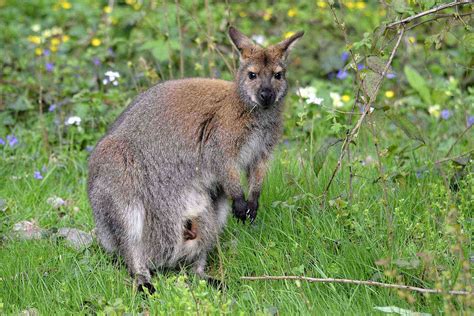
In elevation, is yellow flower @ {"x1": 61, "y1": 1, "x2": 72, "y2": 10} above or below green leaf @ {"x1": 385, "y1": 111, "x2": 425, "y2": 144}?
below

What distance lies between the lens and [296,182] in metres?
5.13

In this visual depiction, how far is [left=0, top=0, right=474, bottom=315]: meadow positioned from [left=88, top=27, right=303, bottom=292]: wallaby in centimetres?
18

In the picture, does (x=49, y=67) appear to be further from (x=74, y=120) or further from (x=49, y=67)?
(x=74, y=120)

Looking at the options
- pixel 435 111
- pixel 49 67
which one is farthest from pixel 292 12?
pixel 49 67

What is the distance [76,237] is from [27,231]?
382 mm

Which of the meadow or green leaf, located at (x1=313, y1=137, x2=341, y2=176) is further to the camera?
green leaf, located at (x1=313, y1=137, x2=341, y2=176)

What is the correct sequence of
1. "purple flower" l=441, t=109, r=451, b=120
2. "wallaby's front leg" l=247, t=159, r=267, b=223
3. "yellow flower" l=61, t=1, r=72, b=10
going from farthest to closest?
"yellow flower" l=61, t=1, r=72, b=10, "purple flower" l=441, t=109, r=451, b=120, "wallaby's front leg" l=247, t=159, r=267, b=223

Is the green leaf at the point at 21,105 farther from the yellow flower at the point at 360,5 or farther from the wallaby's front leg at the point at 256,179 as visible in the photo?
the yellow flower at the point at 360,5

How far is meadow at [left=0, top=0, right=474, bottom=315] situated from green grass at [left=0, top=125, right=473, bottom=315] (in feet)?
0.04

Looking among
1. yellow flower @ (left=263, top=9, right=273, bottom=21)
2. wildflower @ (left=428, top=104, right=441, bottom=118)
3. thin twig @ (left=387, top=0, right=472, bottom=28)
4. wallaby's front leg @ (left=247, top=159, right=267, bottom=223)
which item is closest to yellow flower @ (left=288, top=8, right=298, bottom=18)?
yellow flower @ (left=263, top=9, right=273, bottom=21)

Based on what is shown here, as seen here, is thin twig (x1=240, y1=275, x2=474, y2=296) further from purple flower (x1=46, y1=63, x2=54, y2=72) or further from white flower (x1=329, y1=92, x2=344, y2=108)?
purple flower (x1=46, y1=63, x2=54, y2=72)

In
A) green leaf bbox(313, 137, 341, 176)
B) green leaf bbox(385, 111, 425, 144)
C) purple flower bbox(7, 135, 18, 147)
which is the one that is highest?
green leaf bbox(385, 111, 425, 144)

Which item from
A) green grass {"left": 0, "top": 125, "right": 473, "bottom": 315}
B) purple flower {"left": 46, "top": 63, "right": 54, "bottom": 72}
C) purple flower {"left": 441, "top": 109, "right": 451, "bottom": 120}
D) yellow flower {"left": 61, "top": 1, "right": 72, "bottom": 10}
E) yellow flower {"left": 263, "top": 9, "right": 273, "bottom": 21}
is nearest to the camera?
green grass {"left": 0, "top": 125, "right": 473, "bottom": 315}

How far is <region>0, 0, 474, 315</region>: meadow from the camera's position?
4359 mm
